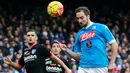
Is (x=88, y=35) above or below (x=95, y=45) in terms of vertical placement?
above

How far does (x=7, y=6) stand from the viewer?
874 inches

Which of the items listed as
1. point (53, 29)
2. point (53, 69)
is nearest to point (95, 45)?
point (53, 69)

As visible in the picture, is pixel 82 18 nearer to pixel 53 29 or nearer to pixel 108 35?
pixel 108 35

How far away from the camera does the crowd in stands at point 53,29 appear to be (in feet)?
54.4

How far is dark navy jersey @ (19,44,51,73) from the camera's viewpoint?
863cm

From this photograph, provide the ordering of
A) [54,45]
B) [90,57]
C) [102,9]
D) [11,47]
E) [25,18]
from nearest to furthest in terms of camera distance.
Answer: [90,57] → [54,45] → [11,47] → [25,18] → [102,9]

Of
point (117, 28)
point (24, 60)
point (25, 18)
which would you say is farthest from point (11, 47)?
point (24, 60)

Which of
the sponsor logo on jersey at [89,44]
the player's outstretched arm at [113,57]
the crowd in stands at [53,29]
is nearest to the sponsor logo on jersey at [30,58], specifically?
the sponsor logo on jersey at [89,44]

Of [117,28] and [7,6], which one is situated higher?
[7,6]

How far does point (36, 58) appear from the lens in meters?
8.71

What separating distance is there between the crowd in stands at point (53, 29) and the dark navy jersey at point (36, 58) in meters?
6.06

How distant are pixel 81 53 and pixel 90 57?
27 centimetres

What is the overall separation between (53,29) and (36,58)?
11451mm

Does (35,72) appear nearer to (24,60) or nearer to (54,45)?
(24,60)
